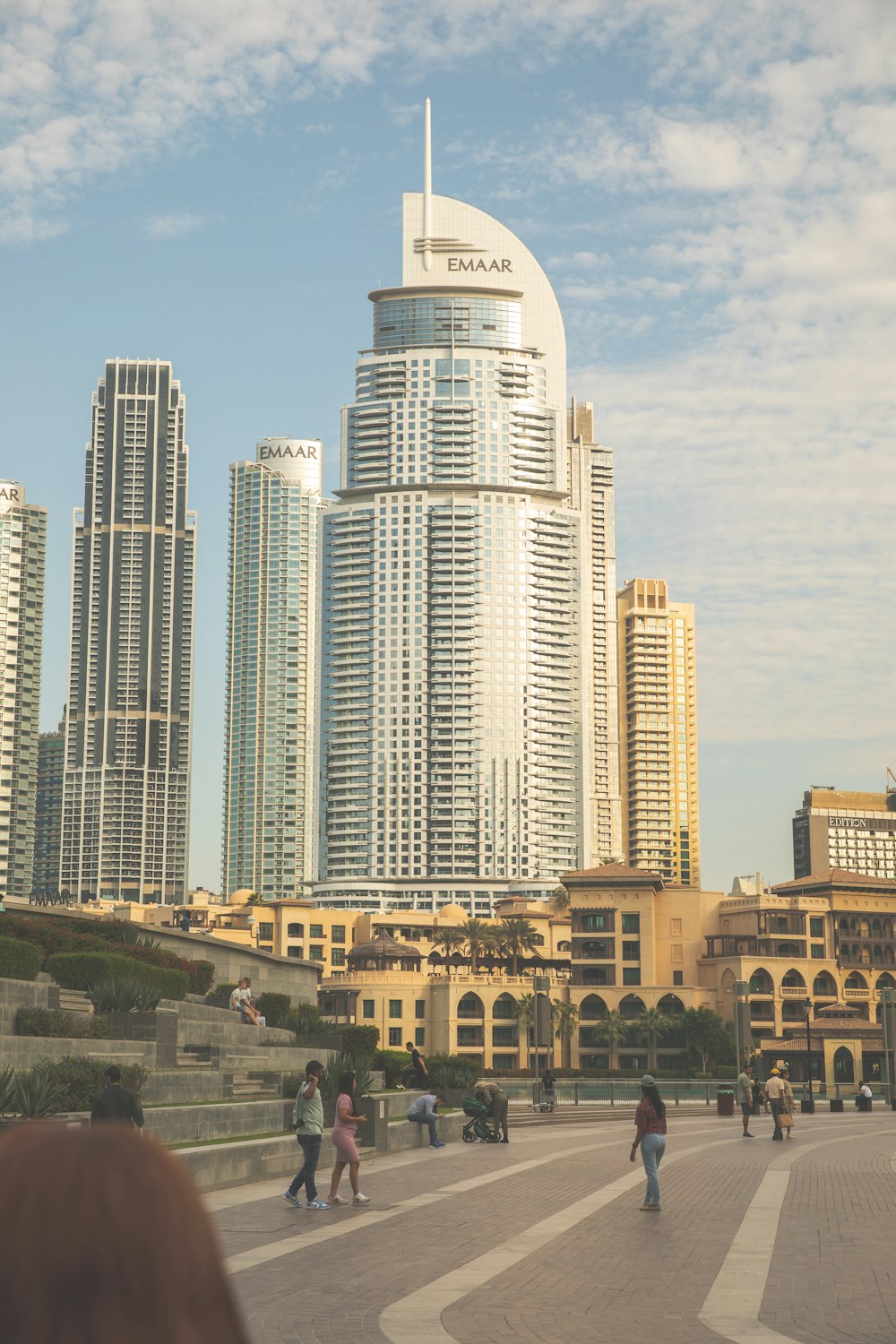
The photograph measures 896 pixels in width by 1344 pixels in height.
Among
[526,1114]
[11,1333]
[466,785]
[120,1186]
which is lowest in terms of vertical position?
[526,1114]

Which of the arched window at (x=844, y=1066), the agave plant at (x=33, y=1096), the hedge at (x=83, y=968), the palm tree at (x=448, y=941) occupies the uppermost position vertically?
the palm tree at (x=448, y=941)

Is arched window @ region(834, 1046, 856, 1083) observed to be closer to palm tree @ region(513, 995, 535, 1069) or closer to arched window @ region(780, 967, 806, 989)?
arched window @ region(780, 967, 806, 989)

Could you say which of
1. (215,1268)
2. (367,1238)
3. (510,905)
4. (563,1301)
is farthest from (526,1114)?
(510,905)

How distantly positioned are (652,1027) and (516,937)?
21.5 metres

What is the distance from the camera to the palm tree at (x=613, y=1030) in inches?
4392

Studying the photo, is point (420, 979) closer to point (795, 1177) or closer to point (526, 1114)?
point (526, 1114)

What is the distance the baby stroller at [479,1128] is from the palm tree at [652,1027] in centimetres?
7494

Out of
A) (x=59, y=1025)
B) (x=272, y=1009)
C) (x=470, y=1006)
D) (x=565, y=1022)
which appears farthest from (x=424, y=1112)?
(x=470, y=1006)

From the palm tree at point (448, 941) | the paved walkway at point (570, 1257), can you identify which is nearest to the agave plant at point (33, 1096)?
the paved walkway at point (570, 1257)

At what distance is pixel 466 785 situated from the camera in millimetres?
197625

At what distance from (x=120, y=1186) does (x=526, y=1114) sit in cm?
5072

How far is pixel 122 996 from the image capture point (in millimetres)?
30984

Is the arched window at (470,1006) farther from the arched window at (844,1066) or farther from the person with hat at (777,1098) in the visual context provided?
the person with hat at (777,1098)

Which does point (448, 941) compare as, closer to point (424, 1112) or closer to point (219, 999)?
point (219, 999)
